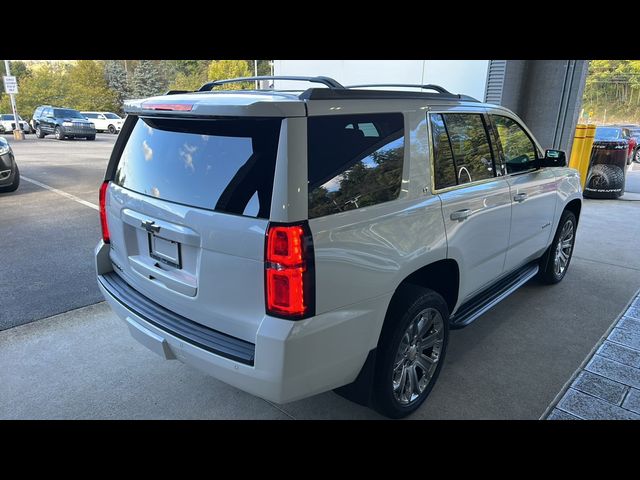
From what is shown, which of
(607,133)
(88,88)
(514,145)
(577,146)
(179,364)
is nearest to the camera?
(179,364)

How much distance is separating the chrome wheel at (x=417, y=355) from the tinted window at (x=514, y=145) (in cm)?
158

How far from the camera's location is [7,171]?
9344mm

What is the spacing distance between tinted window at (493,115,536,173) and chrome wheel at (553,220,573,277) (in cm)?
114

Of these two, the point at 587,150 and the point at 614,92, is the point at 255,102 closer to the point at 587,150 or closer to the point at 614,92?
the point at 587,150

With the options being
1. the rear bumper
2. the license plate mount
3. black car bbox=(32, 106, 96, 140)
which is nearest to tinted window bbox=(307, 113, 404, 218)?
the rear bumper

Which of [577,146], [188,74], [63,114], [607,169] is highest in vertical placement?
[188,74]

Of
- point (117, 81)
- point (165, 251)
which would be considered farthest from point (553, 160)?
point (117, 81)

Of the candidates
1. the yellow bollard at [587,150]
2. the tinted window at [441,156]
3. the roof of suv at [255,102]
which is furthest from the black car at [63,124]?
the tinted window at [441,156]

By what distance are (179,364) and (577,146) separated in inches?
379

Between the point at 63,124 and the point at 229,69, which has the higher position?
the point at 229,69

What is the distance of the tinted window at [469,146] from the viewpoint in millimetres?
3093

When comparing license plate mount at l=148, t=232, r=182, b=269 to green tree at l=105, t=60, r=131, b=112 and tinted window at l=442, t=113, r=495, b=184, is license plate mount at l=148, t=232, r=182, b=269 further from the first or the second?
green tree at l=105, t=60, r=131, b=112

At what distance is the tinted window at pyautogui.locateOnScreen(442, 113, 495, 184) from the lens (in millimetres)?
3093

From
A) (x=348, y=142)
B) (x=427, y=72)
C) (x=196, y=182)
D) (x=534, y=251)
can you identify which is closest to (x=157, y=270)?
(x=196, y=182)
